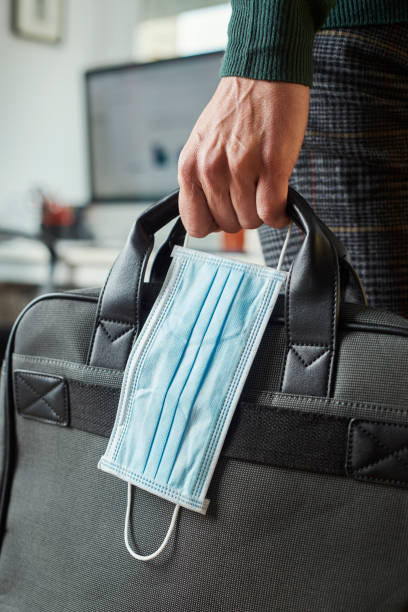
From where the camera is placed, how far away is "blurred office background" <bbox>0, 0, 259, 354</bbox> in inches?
78.0

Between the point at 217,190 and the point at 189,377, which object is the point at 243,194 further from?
the point at 189,377

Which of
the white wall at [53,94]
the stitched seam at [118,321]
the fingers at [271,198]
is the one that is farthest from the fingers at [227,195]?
the white wall at [53,94]

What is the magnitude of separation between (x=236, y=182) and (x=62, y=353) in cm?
28

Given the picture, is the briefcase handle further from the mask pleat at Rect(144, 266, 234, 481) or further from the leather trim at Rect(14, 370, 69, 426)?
the leather trim at Rect(14, 370, 69, 426)

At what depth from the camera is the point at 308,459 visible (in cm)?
53

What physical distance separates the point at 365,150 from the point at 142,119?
157cm

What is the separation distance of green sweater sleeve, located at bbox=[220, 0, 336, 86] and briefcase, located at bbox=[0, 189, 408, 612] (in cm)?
12

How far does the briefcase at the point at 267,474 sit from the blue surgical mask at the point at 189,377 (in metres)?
0.01

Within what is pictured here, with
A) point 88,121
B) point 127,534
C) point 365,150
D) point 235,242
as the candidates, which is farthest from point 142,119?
point 127,534

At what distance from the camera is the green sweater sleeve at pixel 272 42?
55 cm

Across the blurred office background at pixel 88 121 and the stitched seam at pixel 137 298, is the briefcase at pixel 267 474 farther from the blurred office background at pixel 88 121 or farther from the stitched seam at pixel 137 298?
the blurred office background at pixel 88 121

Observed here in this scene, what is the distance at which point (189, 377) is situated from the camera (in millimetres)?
589

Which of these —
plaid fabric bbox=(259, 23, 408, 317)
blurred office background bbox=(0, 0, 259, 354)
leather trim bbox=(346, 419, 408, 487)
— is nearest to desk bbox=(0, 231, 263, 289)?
blurred office background bbox=(0, 0, 259, 354)

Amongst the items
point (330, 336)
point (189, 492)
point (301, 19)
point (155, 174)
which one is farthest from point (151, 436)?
point (155, 174)
